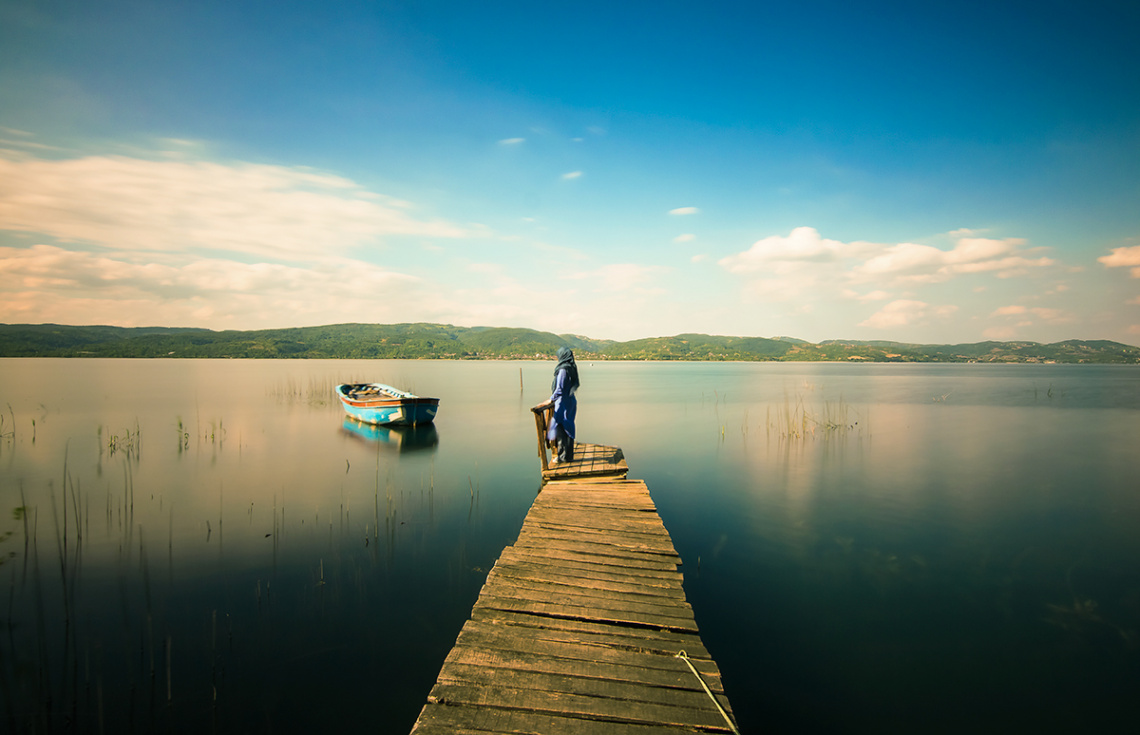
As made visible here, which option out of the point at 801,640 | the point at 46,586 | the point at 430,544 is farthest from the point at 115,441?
the point at 801,640

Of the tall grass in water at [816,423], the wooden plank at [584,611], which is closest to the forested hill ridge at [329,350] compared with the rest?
the tall grass in water at [816,423]

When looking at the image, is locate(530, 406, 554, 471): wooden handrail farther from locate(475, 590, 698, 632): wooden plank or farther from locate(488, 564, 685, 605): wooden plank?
locate(475, 590, 698, 632): wooden plank

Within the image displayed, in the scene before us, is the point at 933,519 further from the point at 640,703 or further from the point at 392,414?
the point at 392,414

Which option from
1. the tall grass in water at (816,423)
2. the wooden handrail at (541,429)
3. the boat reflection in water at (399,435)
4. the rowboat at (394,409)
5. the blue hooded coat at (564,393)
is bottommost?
the boat reflection in water at (399,435)

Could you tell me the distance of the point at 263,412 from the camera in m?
30.7

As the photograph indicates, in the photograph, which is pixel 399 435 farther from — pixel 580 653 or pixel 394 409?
pixel 580 653

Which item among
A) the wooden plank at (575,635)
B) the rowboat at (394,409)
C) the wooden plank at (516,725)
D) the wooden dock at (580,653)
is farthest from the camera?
the rowboat at (394,409)

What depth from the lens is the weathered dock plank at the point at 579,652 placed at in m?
3.71

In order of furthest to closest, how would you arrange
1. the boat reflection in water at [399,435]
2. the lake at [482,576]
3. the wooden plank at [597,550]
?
1. the boat reflection in water at [399,435]
2. the wooden plank at [597,550]
3. the lake at [482,576]

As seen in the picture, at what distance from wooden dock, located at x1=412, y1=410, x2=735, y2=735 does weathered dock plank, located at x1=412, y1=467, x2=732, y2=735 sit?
1 cm

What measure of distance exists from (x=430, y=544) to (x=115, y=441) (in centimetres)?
1880

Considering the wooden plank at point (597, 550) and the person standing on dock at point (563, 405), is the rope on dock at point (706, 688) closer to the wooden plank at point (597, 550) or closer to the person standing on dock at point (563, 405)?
the wooden plank at point (597, 550)

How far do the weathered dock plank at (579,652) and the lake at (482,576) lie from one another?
1905 millimetres

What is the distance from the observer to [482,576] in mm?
9125
